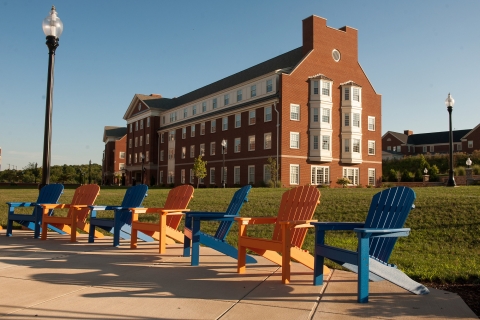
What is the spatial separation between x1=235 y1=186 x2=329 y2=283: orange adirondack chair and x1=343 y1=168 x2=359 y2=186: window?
32.7 meters

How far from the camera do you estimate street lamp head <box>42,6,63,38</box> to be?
987 cm

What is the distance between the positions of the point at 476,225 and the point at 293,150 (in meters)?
26.0

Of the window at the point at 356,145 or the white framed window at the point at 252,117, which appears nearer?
the window at the point at 356,145

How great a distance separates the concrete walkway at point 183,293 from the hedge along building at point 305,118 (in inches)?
1128

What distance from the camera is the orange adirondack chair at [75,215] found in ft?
28.0

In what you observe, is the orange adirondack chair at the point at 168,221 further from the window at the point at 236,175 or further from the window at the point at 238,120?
the window at the point at 238,120

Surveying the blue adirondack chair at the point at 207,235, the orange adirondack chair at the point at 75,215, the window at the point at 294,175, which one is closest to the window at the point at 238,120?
the window at the point at 294,175

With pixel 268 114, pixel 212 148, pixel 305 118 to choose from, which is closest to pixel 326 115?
pixel 305 118

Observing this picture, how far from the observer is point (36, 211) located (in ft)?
30.0

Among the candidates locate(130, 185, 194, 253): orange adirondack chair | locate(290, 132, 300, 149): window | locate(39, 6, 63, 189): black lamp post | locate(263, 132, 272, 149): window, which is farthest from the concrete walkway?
locate(263, 132, 272, 149): window

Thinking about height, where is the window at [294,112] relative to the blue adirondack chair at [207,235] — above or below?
above

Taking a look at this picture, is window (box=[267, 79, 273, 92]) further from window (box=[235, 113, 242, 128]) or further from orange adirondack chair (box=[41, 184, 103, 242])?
orange adirondack chair (box=[41, 184, 103, 242])

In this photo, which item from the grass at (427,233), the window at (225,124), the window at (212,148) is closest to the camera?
the grass at (427,233)

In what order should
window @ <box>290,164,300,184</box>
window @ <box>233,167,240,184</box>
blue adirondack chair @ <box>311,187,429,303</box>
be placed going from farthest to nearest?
1. window @ <box>233,167,240,184</box>
2. window @ <box>290,164,300,184</box>
3. blue adirondack chair @ <box>311,187,429,303</box>
